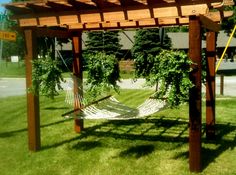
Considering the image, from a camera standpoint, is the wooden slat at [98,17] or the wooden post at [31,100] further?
the wooden post at [31,100]

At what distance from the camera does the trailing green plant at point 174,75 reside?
265 inches

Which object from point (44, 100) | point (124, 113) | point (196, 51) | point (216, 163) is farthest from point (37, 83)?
point (44, 100)

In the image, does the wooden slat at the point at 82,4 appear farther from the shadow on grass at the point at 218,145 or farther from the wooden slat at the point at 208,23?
the shadow on grass at the point at 218,145

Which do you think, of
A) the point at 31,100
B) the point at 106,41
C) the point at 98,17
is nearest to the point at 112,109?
the point at 31,100

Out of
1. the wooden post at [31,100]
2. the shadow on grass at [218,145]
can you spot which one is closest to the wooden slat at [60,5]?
the wooden post at [31,100]

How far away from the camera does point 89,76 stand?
825cm

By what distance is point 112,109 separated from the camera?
376 inches

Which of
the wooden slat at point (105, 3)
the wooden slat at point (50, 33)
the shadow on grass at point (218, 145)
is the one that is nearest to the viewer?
the wooden slat at point (105, 3)

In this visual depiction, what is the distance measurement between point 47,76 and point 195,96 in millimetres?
3102

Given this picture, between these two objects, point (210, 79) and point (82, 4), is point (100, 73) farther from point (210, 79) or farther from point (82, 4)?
point (210, 79)

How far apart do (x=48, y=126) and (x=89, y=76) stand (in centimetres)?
351

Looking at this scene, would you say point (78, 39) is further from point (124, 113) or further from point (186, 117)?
point (186, 117)

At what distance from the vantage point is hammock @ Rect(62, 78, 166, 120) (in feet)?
26.9

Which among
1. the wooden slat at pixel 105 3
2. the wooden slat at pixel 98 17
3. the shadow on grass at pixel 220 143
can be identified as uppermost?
the wooden slat at pixel 105 3
